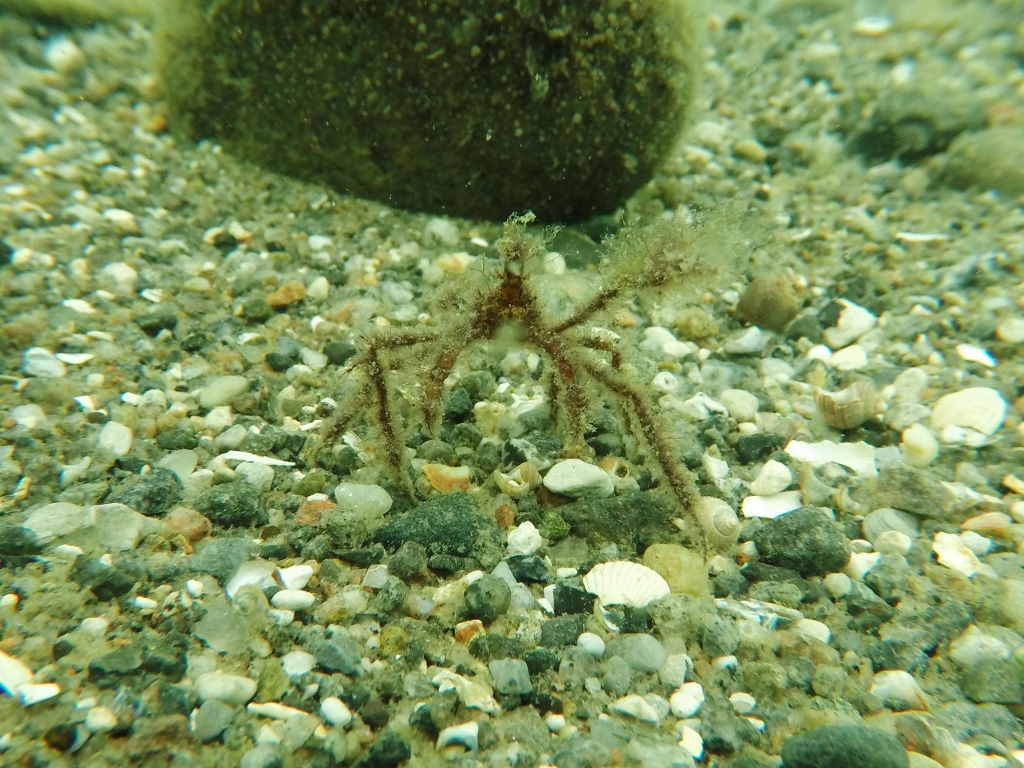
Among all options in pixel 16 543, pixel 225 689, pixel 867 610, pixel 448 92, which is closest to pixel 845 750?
pixel 867 610

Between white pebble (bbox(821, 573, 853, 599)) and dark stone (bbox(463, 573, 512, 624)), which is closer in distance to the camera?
dark stone (bbox(463, 573, 512, 624))

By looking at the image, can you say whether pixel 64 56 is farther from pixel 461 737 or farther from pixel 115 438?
pixel 461 737

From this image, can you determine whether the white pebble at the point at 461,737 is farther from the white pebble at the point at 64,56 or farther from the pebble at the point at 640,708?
the white pebble at the point at 64,56

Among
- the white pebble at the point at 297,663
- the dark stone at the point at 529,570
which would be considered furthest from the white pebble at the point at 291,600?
the dark stone at the point at 529,570

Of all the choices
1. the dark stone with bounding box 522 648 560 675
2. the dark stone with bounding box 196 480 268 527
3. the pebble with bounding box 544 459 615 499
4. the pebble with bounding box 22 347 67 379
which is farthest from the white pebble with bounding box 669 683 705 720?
the pebble with bounding box 22 347 67 379

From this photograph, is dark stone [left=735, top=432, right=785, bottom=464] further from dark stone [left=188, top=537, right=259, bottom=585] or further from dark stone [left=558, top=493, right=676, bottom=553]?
dark stone [left=188, top=537, right=259, bottom=585]
